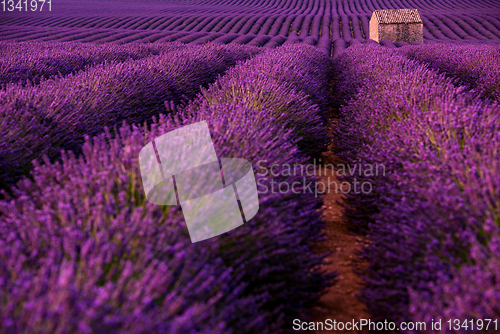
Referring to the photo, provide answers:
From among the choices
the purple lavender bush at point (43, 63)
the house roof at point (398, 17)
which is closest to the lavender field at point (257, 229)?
the purple lavender bush at point (43, 63)

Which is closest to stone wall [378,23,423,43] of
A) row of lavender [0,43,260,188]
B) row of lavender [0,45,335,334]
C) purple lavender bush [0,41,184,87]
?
purple lavender bush [0,41,184,87]

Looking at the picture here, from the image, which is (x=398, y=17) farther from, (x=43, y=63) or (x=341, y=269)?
(x=341, y=269)

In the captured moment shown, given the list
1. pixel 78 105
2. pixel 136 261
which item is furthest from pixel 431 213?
pixel 78 105

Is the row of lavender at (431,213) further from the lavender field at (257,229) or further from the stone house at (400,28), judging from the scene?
the stone house at (400,28)

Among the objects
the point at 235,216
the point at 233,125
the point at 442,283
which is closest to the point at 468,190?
the point at 442,283

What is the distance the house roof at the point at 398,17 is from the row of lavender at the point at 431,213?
636 inches

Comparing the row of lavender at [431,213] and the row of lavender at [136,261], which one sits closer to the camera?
the row of lavender at [136,261]

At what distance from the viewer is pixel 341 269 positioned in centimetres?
247

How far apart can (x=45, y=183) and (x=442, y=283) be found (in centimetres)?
178

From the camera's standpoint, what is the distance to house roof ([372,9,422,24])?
17.7 meters

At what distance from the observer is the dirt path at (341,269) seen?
207cm

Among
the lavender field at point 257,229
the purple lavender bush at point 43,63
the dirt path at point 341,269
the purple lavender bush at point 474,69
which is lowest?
the dirt path at point 341,269

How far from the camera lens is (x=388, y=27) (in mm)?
17797

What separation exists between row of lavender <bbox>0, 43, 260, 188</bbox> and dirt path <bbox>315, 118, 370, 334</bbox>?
2.06m
